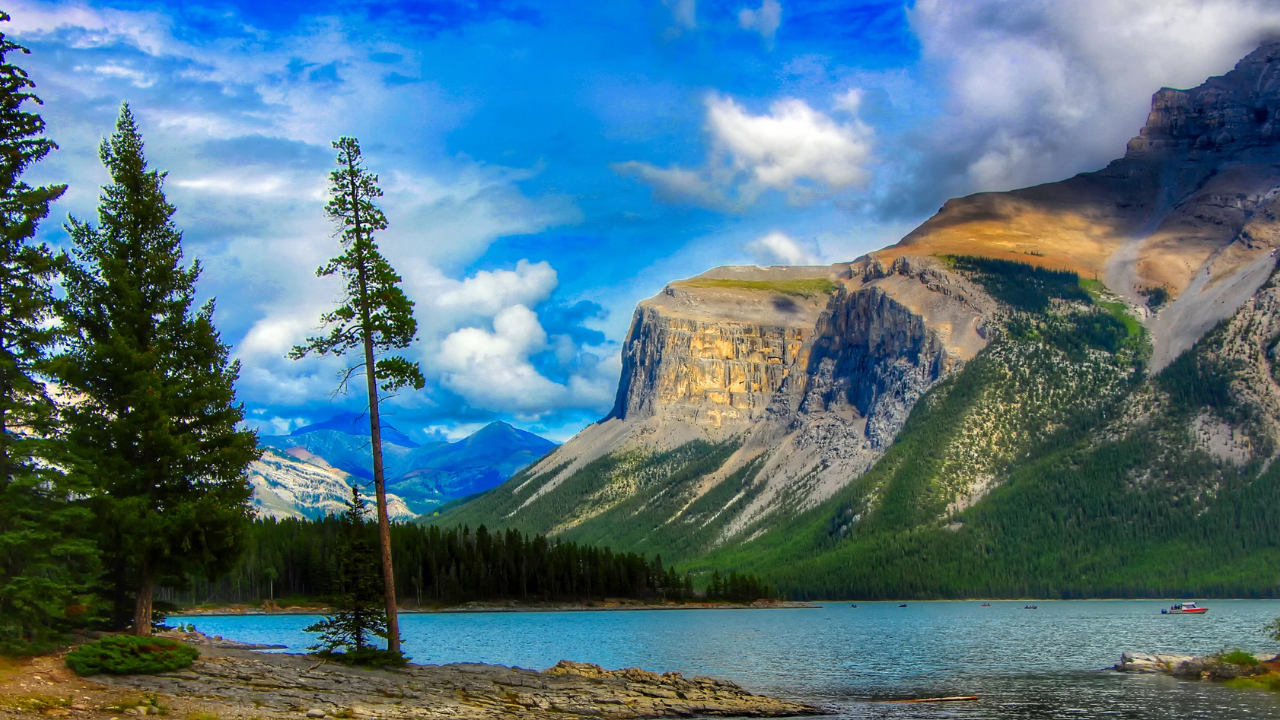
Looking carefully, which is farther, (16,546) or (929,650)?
(929,650)

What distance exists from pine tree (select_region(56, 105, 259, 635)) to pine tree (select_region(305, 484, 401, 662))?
218 inches

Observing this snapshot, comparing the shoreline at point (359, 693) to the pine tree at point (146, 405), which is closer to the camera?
the shoreline at point (359, 693)

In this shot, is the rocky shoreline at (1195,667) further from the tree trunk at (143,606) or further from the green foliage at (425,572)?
the green foliage at (425,572)

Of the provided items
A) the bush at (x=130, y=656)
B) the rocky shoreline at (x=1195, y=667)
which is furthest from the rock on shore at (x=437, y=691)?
the rocky shoreline at (x=1195, y=667)

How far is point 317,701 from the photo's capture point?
34.8 meters

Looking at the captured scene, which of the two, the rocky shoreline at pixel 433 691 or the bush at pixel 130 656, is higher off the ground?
the bush at pixel 130 656

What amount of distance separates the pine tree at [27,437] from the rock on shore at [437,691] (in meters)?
4.03

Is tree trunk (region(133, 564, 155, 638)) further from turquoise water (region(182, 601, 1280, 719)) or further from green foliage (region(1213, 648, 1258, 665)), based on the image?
green foliage (region(1213, 648, 1258, 665))

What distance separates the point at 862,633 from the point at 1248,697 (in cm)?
7347

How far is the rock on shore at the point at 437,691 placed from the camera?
34188 mm

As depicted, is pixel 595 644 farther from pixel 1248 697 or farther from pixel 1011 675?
pixel 1248 697

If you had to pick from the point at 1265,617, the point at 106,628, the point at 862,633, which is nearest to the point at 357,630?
the point at 106,628

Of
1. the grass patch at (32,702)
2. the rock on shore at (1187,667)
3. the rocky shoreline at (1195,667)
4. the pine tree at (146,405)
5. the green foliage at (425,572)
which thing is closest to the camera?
the grass patch at (32,702)

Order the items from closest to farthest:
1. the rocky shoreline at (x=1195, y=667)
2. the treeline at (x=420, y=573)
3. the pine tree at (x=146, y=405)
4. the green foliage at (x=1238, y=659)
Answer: the pine tree at (x=146, y=405)
the rocky shoreline at (x=1195, y=667)
the green foliage at (x=1238, y=659)
the treeline at (x=420, y=573)
